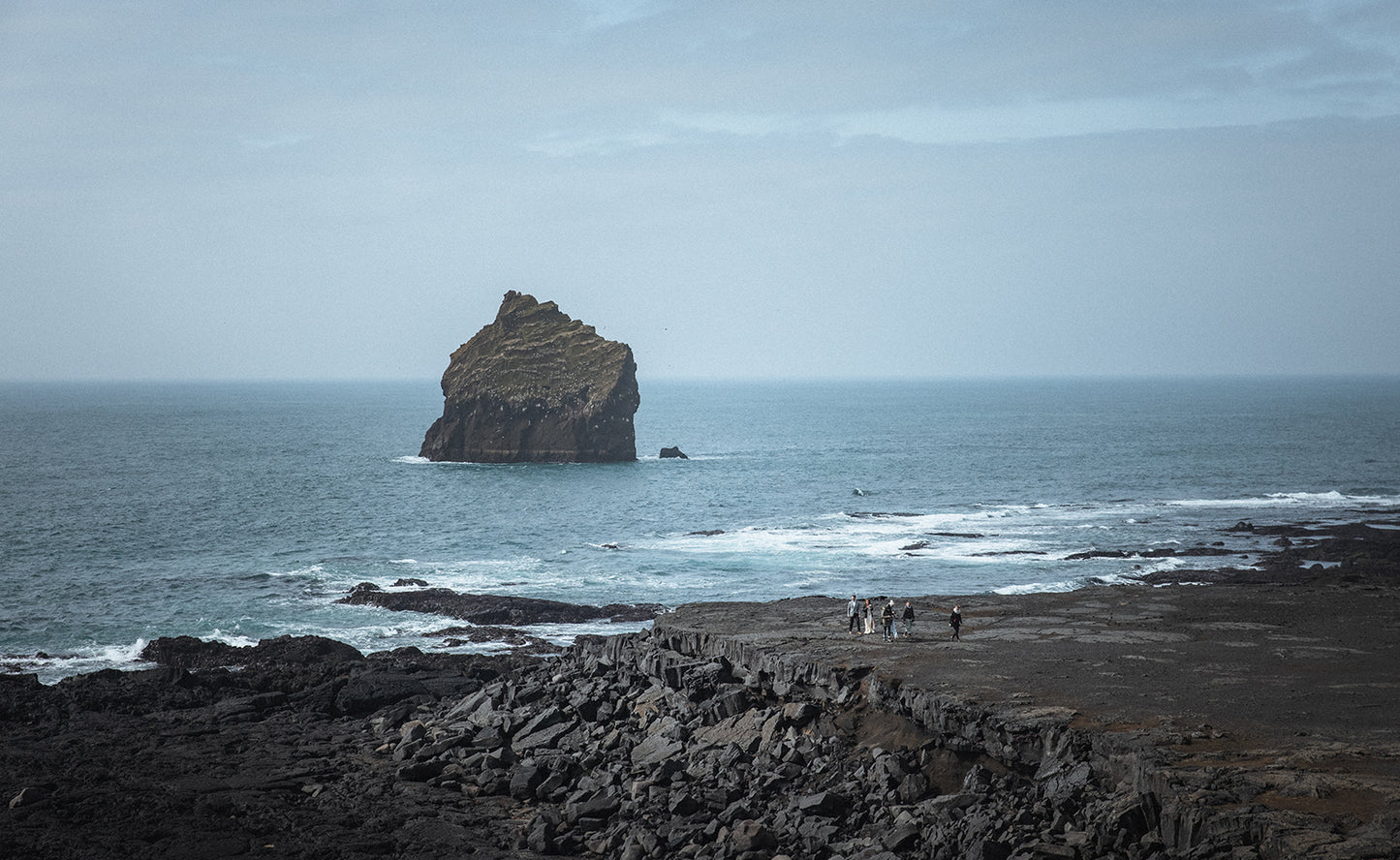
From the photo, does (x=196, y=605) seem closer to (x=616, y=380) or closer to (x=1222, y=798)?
(x=1222, y=798)

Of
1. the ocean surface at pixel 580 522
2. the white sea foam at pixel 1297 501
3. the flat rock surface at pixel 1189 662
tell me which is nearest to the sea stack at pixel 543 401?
the ocean surface at pixel 580 522

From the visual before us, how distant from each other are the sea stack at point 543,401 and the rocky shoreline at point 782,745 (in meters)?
69.7

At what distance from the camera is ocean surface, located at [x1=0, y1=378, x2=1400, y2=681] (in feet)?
156

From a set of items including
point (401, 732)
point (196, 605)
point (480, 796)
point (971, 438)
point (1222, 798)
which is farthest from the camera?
point (971, 438)

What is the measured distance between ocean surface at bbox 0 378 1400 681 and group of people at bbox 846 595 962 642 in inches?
638

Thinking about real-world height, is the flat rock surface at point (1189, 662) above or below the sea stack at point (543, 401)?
below

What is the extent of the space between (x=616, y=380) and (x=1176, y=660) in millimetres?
80429

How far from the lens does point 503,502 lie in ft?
263

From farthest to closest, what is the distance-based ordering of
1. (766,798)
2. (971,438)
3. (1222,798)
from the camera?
(971,438) < (766,798) < (1222,798)

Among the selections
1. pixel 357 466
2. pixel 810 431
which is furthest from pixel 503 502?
pixel 810 431

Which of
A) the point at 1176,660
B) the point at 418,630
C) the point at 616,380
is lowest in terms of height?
the point at 418,630

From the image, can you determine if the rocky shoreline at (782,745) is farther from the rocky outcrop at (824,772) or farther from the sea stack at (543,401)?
the sea stack at (543,401)

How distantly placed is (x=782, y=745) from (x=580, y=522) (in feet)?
161

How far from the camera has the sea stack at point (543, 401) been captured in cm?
10412
